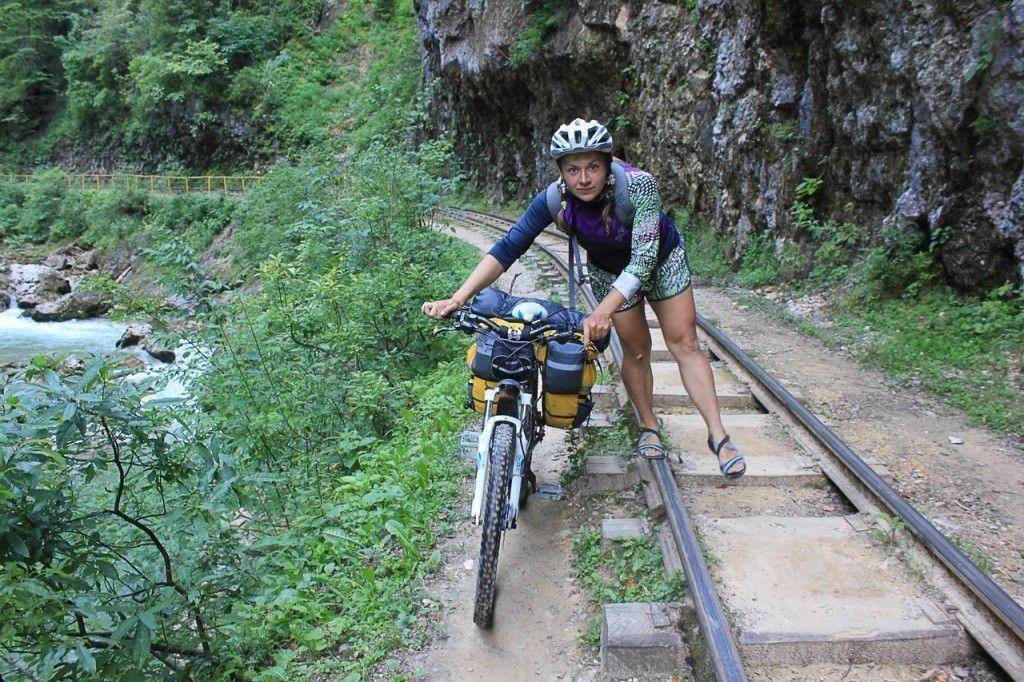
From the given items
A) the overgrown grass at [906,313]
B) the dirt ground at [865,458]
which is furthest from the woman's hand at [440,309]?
the overgrown grass at [906,313]

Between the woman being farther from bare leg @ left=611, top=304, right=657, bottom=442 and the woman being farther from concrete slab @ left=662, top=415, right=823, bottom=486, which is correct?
concrete slab @ left=662, top=415, right=823, bottom=486

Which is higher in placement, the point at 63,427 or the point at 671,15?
the point at 671,15

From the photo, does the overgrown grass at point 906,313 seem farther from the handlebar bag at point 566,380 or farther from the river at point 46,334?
the river at point 46,334

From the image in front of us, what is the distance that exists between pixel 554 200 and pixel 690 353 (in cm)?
119

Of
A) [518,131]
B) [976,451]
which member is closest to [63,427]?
[976,451]

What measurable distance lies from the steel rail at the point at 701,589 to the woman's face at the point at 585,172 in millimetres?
616

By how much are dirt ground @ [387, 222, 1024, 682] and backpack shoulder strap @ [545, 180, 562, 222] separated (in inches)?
72.4

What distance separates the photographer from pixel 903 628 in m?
2.88

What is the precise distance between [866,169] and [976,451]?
505cm

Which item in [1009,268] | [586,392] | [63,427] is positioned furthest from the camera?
[1009,268]

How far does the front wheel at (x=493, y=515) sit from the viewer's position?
3.16 metres

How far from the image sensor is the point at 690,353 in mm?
4031

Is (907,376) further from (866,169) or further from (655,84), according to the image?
(655,84)

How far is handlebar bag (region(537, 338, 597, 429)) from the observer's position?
362 cm
